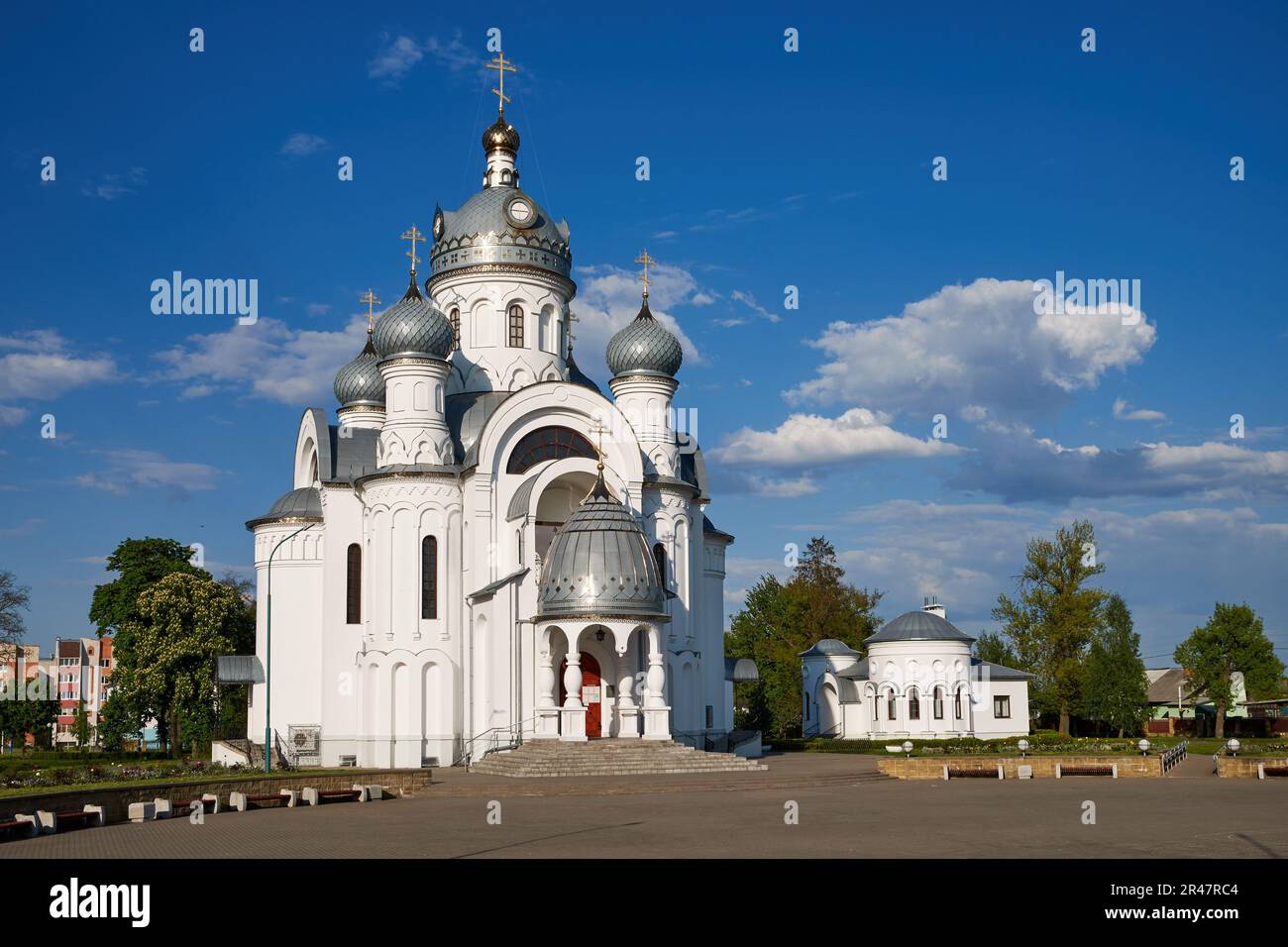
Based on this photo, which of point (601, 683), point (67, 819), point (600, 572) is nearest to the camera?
point (67, 819)

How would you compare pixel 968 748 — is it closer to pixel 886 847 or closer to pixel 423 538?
pixel 423 538

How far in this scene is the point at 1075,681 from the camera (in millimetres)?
53062

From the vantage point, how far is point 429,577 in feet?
120

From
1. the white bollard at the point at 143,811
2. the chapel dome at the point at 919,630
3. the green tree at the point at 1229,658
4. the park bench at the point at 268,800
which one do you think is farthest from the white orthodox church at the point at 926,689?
the white bollard at the point at 143,811

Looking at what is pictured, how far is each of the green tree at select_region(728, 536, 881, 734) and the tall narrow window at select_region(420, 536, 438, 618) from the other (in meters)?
24.6

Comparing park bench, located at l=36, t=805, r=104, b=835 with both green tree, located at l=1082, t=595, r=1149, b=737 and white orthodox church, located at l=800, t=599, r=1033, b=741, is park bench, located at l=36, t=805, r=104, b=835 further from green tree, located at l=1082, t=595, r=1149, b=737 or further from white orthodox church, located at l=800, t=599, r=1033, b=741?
green tree, located at l=1082, t=595, r=1149, b=737

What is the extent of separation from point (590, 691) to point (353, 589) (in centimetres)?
822

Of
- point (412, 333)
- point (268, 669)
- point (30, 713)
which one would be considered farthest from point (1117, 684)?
point (30, 713)

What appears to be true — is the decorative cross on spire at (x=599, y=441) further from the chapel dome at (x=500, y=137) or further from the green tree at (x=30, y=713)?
the green tree at (x=30, y=713)

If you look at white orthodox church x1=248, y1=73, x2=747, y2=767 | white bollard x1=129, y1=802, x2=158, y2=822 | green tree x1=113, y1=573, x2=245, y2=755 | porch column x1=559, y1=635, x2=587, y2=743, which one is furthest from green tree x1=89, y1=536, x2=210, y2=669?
white bollard x1=129, y1=802, x2=158, y2=822

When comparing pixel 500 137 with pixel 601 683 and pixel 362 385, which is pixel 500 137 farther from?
pixel 601 683
